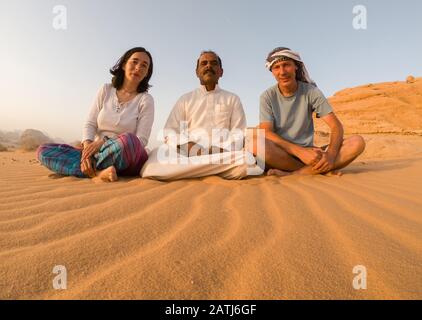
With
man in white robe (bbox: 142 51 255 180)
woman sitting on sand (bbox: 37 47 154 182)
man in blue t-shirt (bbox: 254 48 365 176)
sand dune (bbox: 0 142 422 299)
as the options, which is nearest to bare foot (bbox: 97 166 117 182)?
woman sitting on sand (bbox: 37 47 154 182)

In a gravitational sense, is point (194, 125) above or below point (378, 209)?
above

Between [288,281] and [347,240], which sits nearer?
[288,281]

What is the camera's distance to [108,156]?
278 cm

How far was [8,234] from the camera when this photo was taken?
4.33ft

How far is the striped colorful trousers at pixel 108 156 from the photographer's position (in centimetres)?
274

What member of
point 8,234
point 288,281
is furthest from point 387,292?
point 8,234

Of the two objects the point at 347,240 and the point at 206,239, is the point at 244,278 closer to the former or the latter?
the point at 206,239

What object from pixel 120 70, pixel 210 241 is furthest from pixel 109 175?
pixel 210 241

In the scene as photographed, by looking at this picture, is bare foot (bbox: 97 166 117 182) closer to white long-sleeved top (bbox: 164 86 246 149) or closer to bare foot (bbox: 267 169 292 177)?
white long-sleeved top (bbox: 164 86 246 149)

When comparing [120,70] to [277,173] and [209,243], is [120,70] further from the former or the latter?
[209,243]
